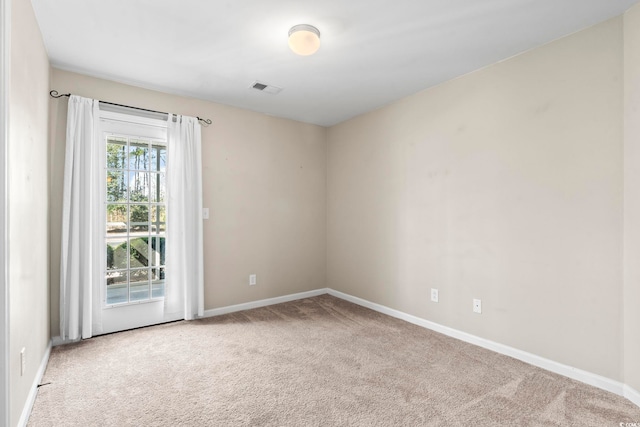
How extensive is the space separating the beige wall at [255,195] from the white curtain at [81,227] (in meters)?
0.36

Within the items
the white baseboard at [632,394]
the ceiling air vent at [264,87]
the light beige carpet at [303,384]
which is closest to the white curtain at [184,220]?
the light beige carpet at [303,384]

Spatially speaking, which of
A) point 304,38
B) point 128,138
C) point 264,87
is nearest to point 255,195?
point 264,87

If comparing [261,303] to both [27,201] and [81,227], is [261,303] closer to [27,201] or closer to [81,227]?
[81,227]

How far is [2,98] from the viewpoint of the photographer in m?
1.41

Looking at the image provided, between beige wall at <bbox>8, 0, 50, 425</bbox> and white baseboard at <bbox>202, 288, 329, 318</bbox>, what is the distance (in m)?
1.49

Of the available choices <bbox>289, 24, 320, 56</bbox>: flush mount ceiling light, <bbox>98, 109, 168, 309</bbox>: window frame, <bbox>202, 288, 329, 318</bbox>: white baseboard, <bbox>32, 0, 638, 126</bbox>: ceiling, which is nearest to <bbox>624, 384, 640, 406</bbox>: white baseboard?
<bbox>32, 0, 638, 126</bbox>: ceiling

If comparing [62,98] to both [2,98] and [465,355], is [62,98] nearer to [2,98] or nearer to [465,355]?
[2,98]

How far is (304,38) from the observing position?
7.31 feet

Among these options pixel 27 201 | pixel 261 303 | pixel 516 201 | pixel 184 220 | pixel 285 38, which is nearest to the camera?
pixel 27 201

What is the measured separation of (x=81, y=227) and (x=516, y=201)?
12.3 feet

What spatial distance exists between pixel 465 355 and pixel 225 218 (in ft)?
9.29

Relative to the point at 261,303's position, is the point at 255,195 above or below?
above

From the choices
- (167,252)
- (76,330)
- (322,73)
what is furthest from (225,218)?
(322,73)

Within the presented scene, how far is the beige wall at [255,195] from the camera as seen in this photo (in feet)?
12.1
